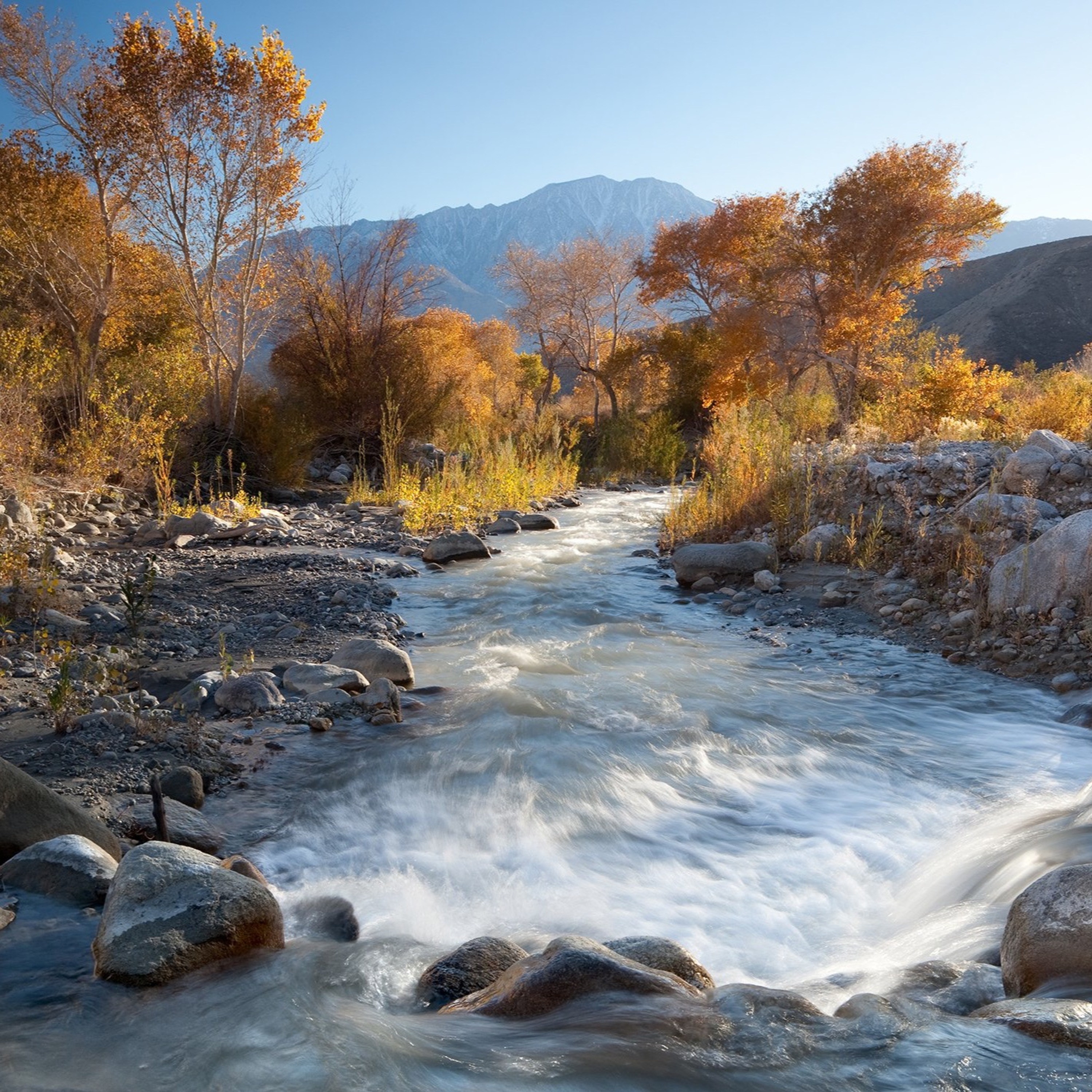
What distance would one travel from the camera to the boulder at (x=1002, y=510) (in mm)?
6707

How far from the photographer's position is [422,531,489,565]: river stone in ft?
30.6

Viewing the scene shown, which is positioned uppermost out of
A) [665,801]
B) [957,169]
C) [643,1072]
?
[957,169]

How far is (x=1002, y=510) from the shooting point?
6.79 meters

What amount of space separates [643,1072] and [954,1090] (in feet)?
2.21

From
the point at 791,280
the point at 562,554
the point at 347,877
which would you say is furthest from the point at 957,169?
the point at 347,877

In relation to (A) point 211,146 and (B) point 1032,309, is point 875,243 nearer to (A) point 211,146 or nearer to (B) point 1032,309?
(A) point 211,146

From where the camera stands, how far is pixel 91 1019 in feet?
7.18

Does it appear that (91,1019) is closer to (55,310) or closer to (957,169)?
(55,310)

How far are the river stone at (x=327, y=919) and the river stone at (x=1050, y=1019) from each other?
1.94 m

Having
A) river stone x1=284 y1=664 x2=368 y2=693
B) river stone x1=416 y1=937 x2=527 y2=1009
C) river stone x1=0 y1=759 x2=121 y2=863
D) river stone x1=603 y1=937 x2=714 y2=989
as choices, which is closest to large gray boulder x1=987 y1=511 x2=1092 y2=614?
river stone x1=603 y1=937 x2=714 y2=989

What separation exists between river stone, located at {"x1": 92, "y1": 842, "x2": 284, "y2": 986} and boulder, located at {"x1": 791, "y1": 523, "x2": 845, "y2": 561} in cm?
651

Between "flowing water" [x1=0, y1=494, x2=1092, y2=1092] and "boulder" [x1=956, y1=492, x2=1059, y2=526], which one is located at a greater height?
"boulder" [x1=956, y1=492, x2=1059, y2=526]

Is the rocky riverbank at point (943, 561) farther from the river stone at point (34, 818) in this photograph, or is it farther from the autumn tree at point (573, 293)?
the autumn tree at point (573, 293)

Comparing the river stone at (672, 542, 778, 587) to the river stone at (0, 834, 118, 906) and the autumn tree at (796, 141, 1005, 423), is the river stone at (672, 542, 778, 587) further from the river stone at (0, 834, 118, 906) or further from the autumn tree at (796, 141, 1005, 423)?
the autumn tree at (796, 141, 1005, 423)
